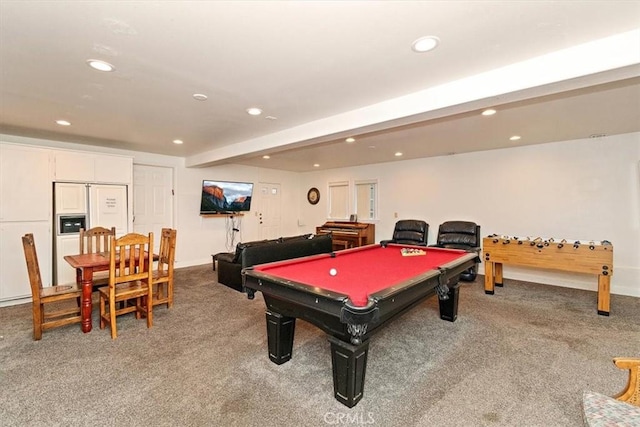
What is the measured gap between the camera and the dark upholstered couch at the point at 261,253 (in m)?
4.09

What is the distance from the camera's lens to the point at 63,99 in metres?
2.89

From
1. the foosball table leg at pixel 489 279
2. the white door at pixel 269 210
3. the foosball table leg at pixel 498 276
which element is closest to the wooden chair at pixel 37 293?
the white door at pixel 269 210

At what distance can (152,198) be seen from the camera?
5941 mm

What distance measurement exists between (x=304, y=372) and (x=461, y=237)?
4162mm

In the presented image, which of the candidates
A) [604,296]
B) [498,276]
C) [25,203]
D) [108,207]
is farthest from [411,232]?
[25,203]

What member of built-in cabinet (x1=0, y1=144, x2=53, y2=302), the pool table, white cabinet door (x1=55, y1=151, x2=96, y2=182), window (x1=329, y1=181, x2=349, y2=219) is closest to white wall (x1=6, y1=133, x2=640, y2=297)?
window (x1=329, y1=181, x2=349, y2=219)

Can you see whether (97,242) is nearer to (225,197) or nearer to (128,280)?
(128,280)

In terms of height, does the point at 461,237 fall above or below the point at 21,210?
below

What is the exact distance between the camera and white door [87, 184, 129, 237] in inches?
180

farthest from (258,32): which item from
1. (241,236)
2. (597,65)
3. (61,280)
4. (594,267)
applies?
(241,236)

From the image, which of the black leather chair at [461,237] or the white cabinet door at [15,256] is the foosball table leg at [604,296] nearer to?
the black leather chair at [461,237]

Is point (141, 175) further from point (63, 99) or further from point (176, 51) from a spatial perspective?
point (176, 51)

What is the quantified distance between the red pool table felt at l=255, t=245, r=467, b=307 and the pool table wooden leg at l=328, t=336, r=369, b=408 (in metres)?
0.34

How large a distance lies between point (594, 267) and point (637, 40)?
289cm
